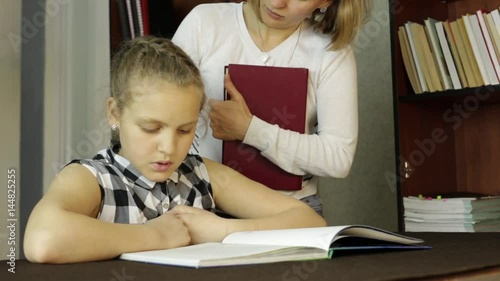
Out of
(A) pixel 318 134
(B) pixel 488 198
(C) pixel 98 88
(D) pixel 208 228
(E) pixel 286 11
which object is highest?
(E) pixel 286 11

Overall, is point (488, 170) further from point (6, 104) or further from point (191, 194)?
point (6, 104)

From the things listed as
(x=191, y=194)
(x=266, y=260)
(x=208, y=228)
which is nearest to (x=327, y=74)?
(x=191, y=194)

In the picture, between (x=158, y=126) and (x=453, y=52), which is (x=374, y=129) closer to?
(x=453, y=52)

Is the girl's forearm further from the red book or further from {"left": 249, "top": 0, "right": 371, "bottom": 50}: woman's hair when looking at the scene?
{"left": 249, "top": 0, "right": 371, "bottom": 50}: woman's hair

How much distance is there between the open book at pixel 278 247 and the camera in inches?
28.7

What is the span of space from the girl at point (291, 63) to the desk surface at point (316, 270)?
498 millimetres

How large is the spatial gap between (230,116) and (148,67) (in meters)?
0.23

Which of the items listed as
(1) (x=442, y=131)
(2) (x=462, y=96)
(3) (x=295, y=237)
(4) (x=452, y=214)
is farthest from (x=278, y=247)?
(1) (x=442, y=131)

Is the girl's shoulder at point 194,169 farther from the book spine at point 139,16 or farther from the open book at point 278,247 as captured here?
the book spine at point 139,16

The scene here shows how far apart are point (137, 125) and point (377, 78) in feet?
4.78

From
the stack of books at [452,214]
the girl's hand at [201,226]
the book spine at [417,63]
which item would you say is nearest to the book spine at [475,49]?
the book spine at [417,63]

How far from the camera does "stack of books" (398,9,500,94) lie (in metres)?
1.89

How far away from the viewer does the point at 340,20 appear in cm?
142

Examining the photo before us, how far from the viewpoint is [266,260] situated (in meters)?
0.75
